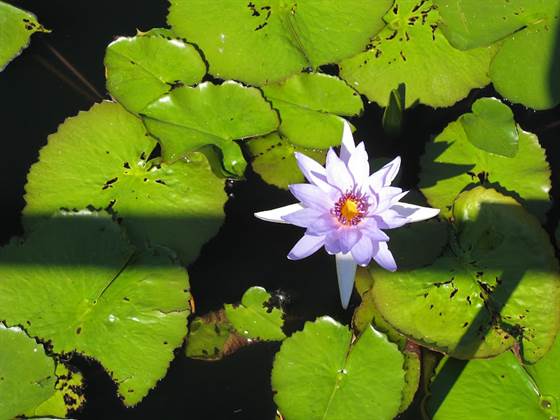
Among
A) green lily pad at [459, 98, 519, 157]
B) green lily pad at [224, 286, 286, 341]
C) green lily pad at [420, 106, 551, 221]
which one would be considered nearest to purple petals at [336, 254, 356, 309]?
green lily pad at [224, 286, 286, 341]

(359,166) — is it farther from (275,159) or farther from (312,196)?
(275,159)

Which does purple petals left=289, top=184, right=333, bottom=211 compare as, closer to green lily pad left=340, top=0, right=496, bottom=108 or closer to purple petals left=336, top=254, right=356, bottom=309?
purple petals left=336, top=254, right=356, bottom=309

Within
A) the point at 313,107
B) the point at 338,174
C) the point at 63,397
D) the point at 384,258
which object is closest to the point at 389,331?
the point at 384,258

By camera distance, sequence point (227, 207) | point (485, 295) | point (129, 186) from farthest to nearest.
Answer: point (227, 207) < point (129, 186) < point (485, 295)

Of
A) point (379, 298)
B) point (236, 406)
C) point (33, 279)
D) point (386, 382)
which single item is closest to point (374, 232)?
point (379, 298)

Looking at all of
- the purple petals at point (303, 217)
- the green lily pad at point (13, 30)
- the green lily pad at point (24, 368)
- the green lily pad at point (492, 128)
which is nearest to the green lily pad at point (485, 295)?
the green lily pad at point (492, 128)

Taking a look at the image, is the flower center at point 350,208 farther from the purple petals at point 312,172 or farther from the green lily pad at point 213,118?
the green lily pad at point 213,118

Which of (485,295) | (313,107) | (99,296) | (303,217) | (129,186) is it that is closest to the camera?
(303,217)
